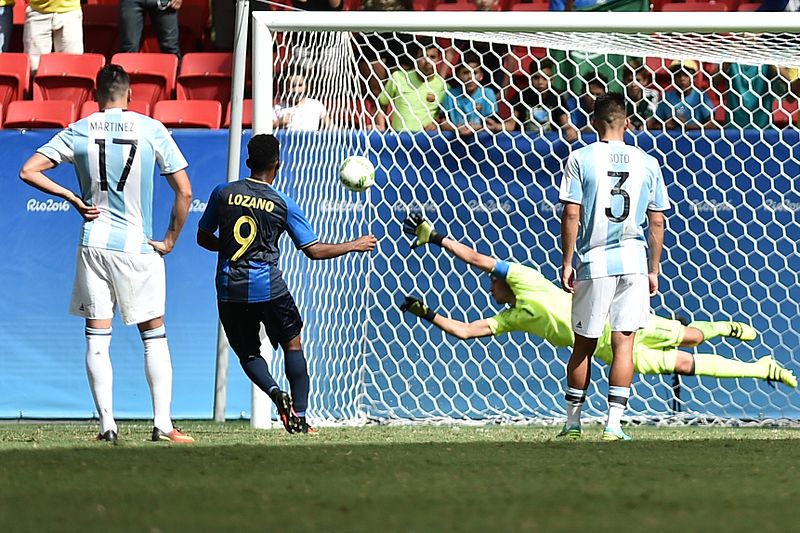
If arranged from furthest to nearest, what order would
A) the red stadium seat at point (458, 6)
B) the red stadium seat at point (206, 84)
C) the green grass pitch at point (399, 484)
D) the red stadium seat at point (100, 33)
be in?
1. the red stadium seat at point (100, 33)
2. the red stadium seat at point (458, 6)
3. the red stadium seat at point (206, 84)
4. the green grass pitch at point (399, 484)

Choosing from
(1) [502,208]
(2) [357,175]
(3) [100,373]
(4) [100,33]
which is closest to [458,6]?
(1) [502,208]

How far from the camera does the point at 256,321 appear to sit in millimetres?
7160

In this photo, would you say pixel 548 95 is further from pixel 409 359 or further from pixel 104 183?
pixel 104 183

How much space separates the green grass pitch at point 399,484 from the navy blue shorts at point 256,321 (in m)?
0.63

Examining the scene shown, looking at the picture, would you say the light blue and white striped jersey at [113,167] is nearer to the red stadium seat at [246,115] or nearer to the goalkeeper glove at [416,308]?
the goalkeeper glove at [416,308]

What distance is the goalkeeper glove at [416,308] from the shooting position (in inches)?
332

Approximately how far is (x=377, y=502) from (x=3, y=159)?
6.44 m

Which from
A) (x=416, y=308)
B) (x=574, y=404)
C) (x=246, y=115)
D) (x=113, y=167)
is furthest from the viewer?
(x=246, y=115)

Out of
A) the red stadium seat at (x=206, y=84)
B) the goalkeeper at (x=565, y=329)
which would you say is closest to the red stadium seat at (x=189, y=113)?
the red stadium seat at (x=206, y=84)

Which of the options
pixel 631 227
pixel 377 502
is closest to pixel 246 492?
pixel 377 502

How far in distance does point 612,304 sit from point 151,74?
5.75m

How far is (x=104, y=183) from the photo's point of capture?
6.47m

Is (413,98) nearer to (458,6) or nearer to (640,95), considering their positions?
(640,95)

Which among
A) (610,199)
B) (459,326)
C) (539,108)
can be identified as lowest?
(459,326)
